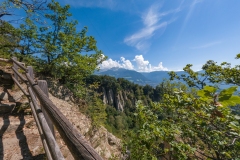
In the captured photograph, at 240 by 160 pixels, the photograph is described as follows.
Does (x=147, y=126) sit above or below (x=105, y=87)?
above

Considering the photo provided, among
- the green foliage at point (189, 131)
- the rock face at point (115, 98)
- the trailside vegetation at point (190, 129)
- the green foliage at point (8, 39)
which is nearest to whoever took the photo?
the trailside vegetation at point (190, 129)

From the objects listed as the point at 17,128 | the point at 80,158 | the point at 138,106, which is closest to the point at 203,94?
the point at 80,158

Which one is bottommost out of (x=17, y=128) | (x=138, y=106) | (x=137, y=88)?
(x=137, y=88)

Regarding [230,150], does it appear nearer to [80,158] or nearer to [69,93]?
[80,158]

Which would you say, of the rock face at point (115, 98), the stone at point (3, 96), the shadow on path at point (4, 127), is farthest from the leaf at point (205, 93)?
the rock face at point (115, 98)

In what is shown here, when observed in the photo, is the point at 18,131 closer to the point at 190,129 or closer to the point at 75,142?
the point at 75,142

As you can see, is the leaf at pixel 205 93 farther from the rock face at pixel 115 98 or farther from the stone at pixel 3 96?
the rock face at pixel 115 98

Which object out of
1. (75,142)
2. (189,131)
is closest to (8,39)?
(75,142)

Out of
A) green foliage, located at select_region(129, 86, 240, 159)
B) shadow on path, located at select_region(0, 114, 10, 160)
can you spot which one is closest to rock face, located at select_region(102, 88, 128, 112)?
shadow on path, located at select_region(0, 114, 10, 160)

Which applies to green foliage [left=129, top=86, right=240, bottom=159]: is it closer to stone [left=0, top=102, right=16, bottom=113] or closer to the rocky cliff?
the rocky cliff

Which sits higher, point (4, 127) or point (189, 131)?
point (189, 131)

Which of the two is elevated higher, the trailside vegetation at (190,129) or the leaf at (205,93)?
the leaf at (205,93)

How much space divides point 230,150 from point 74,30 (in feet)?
33.0

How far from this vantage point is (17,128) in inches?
119
